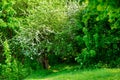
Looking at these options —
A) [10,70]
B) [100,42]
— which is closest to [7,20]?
[10,70]

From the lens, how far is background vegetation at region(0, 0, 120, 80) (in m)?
25.1

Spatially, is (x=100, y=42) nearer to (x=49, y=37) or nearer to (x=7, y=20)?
(x=49, y=37)

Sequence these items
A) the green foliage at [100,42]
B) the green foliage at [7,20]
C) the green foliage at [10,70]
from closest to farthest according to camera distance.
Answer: the green foliage at [100,42]
the green foliage at [10,70]
the green foliage at [7,20]

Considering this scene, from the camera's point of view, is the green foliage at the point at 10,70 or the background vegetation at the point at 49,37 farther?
the green foliage at the point at 10,70

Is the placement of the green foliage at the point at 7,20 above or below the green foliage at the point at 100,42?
above

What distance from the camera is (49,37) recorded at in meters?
28.0

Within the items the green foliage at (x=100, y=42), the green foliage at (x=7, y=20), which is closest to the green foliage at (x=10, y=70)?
the green foliage at (x=7, y=20)

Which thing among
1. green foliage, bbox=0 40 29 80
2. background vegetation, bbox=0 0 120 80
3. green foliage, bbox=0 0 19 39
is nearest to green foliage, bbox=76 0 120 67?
background vegetation, bbox=0 0 120 80

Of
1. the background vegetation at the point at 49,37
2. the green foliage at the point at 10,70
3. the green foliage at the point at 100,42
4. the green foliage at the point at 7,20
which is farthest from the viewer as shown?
the green foliage at the point at 7,20

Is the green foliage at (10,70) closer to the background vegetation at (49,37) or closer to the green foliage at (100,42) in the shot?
the background vegetation at (49,37)

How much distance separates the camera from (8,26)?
29844 millimetres

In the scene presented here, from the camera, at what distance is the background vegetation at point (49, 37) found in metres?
25.1

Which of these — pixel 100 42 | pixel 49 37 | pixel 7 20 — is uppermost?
pixel 7 20

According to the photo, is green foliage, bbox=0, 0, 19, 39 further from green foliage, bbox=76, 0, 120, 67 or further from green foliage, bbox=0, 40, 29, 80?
green foliage, bbox=76, 0, 120, 67
